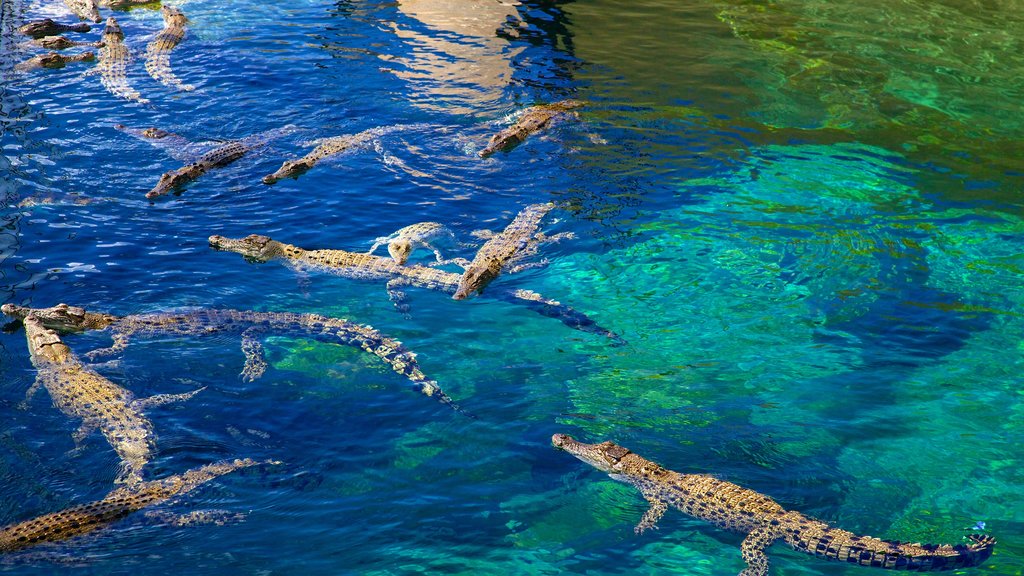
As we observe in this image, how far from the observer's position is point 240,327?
837cm

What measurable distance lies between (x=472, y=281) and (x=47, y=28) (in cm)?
1269

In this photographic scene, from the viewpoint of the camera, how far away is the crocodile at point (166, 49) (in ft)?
47.2

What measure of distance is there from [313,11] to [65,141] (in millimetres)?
7218

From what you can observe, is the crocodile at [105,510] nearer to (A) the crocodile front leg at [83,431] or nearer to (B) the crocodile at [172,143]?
(A) the crocodile front leg at [83,431]

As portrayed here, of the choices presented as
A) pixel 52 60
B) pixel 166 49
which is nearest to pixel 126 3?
pixel 166 49

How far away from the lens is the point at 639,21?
56.6 ft

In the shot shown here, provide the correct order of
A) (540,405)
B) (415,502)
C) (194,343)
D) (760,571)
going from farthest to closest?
1. (194,343)
2. (540,405)
3. (415,502)
4. (760,571)

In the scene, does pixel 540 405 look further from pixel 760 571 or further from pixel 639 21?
pixel 639 21

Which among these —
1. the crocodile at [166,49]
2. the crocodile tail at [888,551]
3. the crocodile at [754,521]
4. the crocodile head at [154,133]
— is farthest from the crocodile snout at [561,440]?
the crocodile at [166,49]

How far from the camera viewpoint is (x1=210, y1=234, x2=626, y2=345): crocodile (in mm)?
9305

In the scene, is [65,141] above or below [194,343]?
above

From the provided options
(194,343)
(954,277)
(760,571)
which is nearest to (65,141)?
(194,343)

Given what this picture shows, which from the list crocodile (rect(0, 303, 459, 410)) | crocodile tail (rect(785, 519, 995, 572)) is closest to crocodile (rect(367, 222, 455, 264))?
crocodile (rect(0, 303, 459, 410))

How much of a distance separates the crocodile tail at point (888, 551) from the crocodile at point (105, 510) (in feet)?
13.2
